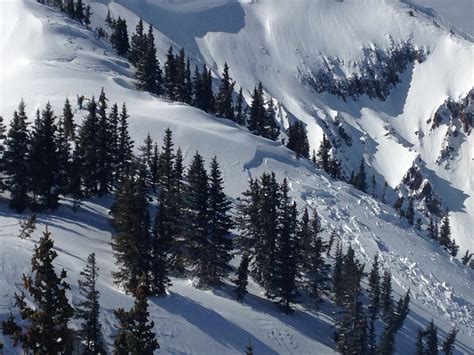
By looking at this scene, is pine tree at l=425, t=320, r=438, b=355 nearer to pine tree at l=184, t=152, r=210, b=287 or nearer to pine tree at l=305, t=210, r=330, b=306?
pine tree at l=305, t=210, r=330, b=306

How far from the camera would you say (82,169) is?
2112 inches

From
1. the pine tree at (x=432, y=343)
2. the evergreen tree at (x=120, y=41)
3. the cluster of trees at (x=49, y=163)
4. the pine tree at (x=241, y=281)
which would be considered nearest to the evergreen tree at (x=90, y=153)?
the cluster of trees at (x=49, y=163)

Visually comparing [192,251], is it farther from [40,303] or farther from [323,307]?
[40,303]

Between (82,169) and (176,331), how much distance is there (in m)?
23.0

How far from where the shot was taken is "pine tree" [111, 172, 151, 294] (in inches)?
1483

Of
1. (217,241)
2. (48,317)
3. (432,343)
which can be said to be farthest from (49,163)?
(432,343)

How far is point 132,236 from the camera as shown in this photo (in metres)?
38.2

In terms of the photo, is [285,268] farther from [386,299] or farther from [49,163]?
[49,163]

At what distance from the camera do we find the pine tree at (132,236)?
37656mm

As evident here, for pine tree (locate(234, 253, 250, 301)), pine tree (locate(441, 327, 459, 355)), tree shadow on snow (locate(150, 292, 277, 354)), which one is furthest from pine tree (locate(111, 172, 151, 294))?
pine tree (locate(441, 327, 459, 355))

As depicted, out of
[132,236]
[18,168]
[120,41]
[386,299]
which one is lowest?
[386,299]

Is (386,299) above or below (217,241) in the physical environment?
below

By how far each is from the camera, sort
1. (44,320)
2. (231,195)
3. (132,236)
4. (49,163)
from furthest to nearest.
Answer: (231,195), (49,163), (132,236), (44,320)

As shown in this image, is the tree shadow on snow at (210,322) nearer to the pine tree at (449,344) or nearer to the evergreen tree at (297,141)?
the pine tree at (449,344)
